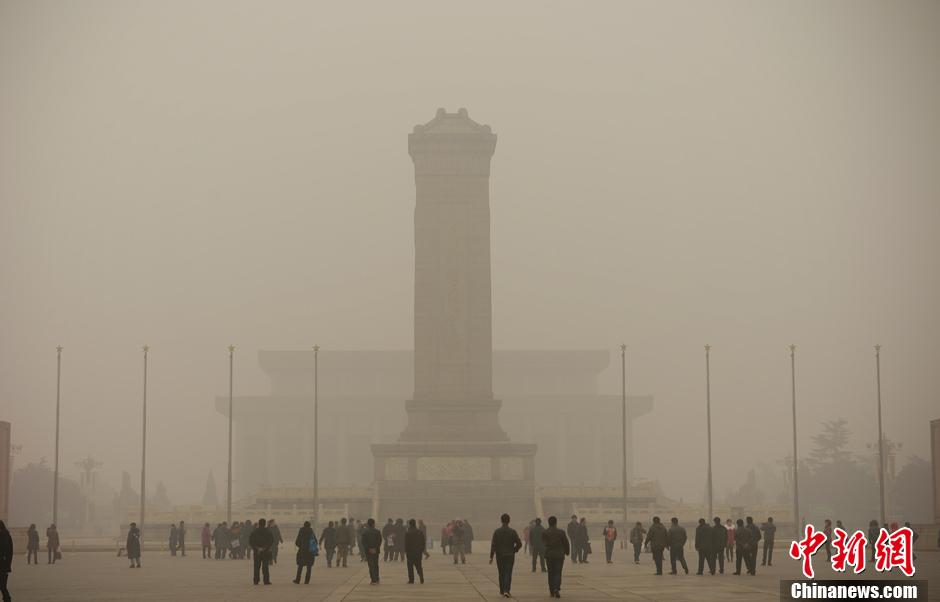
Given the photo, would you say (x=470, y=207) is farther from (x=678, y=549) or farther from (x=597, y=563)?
(x=678, y=549)

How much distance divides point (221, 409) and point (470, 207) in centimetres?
8390

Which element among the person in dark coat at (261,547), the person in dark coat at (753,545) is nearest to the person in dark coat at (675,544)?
the person in dark coat at (753,545)

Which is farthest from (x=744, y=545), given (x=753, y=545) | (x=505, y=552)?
(x=505, y=552)

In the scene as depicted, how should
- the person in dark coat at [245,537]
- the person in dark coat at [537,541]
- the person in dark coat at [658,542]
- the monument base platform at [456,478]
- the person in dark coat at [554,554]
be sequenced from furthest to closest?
the monument base platform at [456,478] < the person in dark coat at [245,537] < the person in dark coat at [537,541] < the person in dark coat at [658,542] < the person in dark coat at [554,554]

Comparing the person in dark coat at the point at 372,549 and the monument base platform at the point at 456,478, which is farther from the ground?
the monument base platform at the point at 456,478

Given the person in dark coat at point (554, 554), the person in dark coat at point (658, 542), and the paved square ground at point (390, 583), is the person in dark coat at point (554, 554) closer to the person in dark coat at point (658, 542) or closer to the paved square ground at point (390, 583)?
the paved square ground at point (390, 583)

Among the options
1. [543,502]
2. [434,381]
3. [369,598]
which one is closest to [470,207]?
[434,381]

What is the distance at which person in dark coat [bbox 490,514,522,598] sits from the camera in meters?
35.4

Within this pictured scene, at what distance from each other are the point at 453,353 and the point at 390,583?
68.5m

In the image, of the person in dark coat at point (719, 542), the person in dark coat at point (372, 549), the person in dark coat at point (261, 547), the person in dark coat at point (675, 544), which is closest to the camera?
the person in dark coat at point (372, 549)

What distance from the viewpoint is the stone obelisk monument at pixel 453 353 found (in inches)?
4158

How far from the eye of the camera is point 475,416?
108688 mm

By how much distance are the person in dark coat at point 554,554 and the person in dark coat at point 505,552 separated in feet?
2.30

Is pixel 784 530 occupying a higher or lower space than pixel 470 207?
lower
